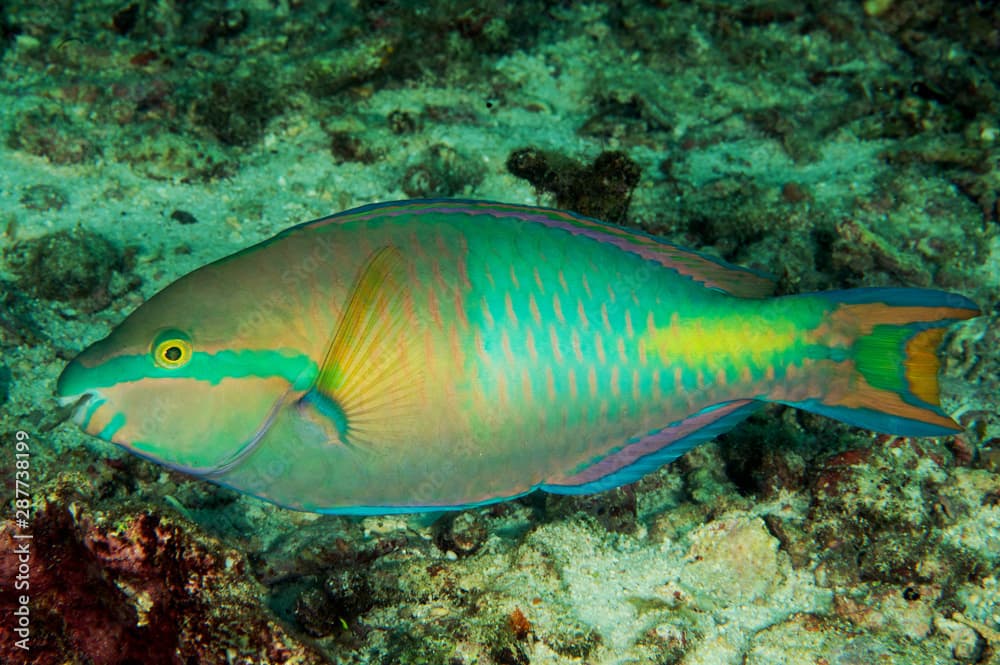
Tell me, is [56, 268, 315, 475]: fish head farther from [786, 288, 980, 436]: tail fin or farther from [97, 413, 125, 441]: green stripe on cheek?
[786, 288, 980, 436]: tail fin

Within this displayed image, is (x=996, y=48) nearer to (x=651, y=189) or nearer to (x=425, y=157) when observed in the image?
(x=651, y=189)

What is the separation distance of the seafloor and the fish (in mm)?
520

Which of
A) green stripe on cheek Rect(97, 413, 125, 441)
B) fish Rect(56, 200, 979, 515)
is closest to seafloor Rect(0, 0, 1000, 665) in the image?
green stripe on cheek Rect(97, 413, 125, 441)

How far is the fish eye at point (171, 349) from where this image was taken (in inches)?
81.1

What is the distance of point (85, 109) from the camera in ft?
17.3

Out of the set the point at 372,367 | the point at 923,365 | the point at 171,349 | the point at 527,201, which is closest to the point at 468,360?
the point at 372,367

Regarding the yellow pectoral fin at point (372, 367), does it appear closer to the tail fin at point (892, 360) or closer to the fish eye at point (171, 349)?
the fish eye at point (171, 349)

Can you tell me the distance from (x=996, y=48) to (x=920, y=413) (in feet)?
17.9

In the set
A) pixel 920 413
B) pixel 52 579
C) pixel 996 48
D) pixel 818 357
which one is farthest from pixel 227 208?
pixel 996 48

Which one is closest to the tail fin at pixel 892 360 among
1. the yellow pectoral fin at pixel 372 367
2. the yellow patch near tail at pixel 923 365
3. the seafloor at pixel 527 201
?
the yellow patch near tail at pixel 923 365

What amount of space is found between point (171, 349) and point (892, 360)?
258 cm

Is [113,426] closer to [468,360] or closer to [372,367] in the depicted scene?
[372,367]

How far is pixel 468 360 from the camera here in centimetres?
221

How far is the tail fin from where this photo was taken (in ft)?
8.00
